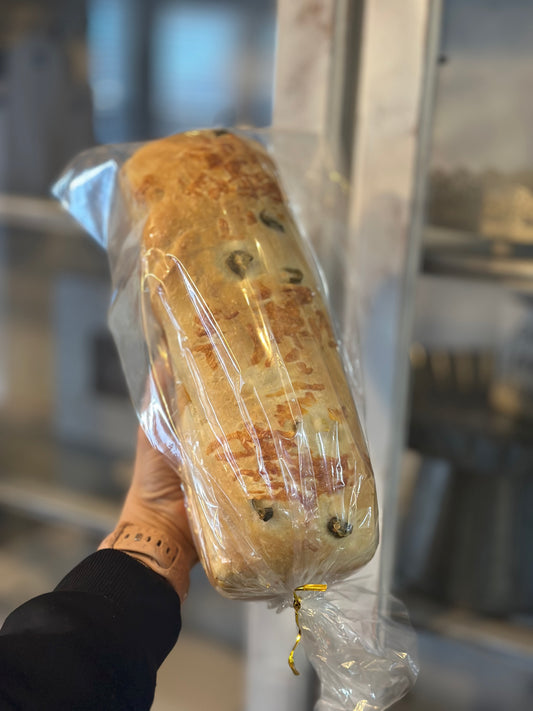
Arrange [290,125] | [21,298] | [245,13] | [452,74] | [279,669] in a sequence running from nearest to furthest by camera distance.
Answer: [290,125] < [279,669] < [452,74] < [245,13] < [21,298]

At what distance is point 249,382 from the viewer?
46 cm

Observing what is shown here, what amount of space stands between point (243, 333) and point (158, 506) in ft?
0.73

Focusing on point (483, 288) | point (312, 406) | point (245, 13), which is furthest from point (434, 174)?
point (312, 406)

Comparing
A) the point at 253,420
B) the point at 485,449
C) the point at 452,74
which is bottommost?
the point at 485,449

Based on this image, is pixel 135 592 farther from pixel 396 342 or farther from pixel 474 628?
pixel 474 628

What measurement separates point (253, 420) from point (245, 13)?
1036 millimetres

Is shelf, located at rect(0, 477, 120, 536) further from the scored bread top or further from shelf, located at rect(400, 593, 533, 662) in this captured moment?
the scored bread top

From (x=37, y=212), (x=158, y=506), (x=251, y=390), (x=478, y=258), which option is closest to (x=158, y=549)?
(x=158, y=506)

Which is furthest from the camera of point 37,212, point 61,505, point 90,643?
point 61,505

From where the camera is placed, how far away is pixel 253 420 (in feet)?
1.47

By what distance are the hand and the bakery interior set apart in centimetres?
31

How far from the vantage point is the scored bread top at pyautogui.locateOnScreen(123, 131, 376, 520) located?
17.4 inches

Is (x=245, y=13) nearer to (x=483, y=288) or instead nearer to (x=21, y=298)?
(x=483, y=288)

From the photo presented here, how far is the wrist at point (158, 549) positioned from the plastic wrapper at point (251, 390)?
9 centimetres
